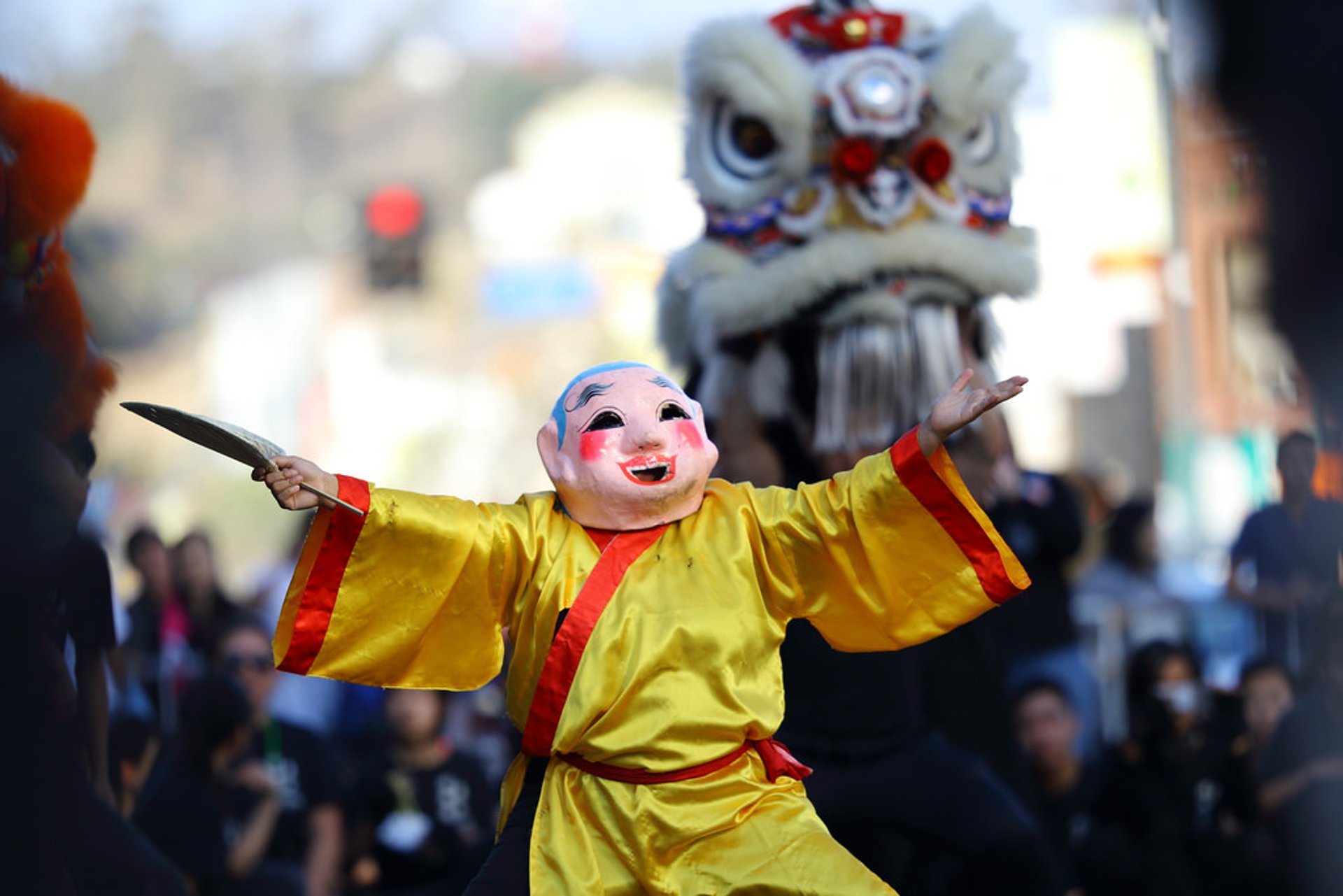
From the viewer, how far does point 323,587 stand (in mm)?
2982

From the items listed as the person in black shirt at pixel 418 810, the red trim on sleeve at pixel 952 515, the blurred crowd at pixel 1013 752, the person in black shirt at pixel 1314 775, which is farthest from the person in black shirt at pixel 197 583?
the red trim on sleeve at pixel 952 515

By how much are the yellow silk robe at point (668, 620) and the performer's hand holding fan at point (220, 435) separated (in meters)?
0.15

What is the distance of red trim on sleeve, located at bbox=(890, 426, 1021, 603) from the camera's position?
292 centimetres

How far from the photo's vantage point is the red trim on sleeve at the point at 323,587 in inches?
116

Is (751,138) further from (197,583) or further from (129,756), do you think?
(197,583)

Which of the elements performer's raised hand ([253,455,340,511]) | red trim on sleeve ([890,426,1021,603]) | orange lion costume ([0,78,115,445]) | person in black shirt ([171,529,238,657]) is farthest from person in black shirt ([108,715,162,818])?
red trim on sleeve ([890,426,1021,603])

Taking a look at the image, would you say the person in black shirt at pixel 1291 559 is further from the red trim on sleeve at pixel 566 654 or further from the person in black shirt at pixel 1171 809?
the red trim on sleeve at pixel 566 654

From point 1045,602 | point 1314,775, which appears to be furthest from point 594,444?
point 1045,602

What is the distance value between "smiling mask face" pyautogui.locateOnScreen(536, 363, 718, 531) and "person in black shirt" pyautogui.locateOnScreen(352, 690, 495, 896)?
2157 millimetres

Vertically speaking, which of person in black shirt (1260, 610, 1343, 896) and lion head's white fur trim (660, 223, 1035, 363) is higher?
lion head's white fur trim (660, 223, 1035, 363)

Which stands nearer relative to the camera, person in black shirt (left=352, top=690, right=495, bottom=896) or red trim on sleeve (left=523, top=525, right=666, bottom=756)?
red trim on sleeve (left=523, top=525, right=666, bottom=756)

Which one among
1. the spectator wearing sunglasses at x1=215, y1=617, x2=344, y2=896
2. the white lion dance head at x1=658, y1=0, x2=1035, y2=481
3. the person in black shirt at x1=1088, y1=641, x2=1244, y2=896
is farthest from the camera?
the spectator wearing sunglasses at x1=215, y1=617, x2=344, y2=896

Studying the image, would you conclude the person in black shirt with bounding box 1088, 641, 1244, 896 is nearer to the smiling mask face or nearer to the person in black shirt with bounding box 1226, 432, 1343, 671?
the person in black shirt with bounding box 1226, 432, 1343, 671

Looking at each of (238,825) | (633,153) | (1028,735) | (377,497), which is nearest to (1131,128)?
(633,153)
